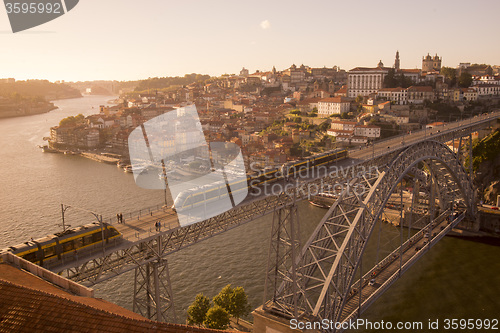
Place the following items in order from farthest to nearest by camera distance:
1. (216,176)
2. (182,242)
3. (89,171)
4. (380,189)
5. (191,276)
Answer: (89,171), (216,176), (191,276), (380,189), (182,242)

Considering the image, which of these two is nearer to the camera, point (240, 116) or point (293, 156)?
point (293, 156)

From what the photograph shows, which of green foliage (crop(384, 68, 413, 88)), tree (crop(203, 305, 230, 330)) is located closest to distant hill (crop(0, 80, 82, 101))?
green foliage (crop(384, 68, 413, 88))

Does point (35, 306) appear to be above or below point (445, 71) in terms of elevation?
below

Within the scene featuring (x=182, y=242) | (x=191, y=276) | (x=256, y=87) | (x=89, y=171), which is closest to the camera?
(x=182, y=242)

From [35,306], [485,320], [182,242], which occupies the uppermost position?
[35,306]

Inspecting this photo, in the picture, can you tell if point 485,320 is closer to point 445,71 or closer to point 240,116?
point 240,116

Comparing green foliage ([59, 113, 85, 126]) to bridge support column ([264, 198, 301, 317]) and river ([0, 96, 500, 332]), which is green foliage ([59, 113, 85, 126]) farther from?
bridge support column ([264, 198, 301, 317])

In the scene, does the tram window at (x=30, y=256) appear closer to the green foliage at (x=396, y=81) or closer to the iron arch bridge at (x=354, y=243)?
the iron arch bridge at (x=354, y=243)

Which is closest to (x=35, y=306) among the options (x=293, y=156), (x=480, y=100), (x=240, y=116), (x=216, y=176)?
(x=216, y=176)
